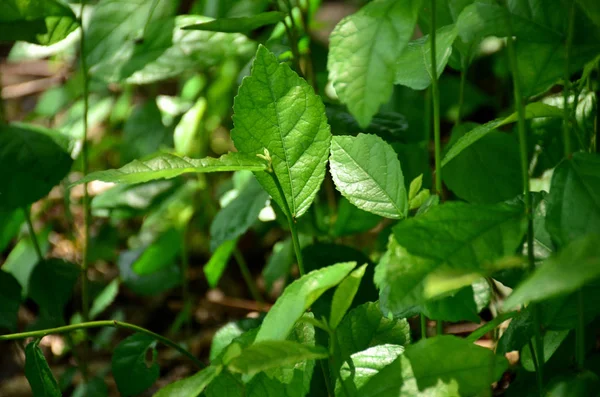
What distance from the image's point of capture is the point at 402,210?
0.72 m

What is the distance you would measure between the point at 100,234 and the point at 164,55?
0.82 metres

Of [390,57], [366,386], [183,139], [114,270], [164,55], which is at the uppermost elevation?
[390,57]

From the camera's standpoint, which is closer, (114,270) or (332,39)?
(332,39)

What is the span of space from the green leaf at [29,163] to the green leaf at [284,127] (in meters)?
0.52

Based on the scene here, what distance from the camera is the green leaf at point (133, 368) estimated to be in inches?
37.5

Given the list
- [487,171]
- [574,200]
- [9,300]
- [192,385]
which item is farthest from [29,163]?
[574,200]

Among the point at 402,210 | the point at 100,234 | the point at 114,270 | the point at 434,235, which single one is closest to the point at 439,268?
the point at 434,235

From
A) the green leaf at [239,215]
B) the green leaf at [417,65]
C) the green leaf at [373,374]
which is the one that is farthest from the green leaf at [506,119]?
the green leaf at [239,215]

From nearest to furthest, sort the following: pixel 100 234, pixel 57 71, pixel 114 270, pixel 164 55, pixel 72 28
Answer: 1. pixel 72 28
2. pixel 164 55
3. pixel 100 234
4. pixel 114 270
5. pixel 57 71

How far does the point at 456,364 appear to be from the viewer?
2.01 ft

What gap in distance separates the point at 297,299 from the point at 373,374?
17 cm

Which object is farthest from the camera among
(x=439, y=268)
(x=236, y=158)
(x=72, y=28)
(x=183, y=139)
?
(x=183, y=139)

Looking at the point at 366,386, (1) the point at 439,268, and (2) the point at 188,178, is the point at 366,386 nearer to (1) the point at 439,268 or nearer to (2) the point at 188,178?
(1) the point at 439,268

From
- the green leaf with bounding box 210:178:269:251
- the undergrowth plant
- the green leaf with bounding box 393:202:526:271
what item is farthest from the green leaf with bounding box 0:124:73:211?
the green leaf with bounding box 393:202:526:271
